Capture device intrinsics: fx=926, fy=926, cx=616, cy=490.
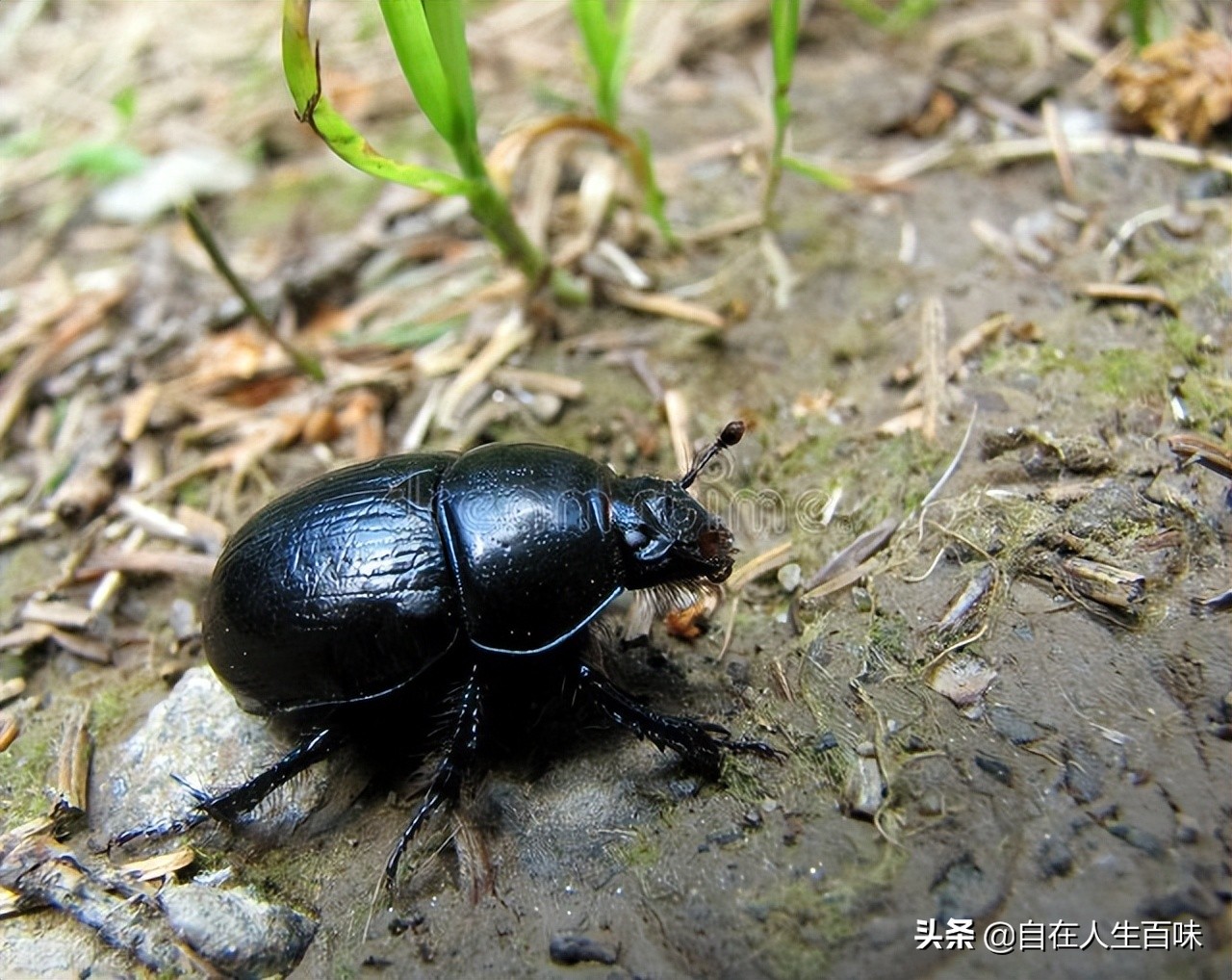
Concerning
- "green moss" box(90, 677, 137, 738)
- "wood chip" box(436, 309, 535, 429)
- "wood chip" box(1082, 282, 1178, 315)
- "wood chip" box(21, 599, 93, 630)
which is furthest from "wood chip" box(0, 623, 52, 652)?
"wood chip" box(1082, 282, 1178, 315)

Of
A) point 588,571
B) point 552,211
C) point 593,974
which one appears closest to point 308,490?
point 588,571

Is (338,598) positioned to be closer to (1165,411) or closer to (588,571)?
(588,571)

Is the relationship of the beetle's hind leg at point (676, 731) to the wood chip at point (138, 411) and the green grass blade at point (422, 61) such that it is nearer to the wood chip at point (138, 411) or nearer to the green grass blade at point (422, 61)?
the green grass blade at point (422, 61)

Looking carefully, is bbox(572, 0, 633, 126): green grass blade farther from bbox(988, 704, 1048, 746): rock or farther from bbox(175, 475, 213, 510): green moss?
bbox(988, 704, 1048, 746): rock

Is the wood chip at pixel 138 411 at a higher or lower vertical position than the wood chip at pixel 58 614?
higher

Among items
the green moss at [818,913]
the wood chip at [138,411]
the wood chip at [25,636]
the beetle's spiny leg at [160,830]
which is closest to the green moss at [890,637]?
the green moss at [818,913]

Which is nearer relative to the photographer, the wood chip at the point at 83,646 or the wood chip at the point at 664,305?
the wood chip at the point at 83,646

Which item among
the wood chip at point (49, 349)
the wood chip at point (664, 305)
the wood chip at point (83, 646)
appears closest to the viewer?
the wood chip at point (83, 646)
